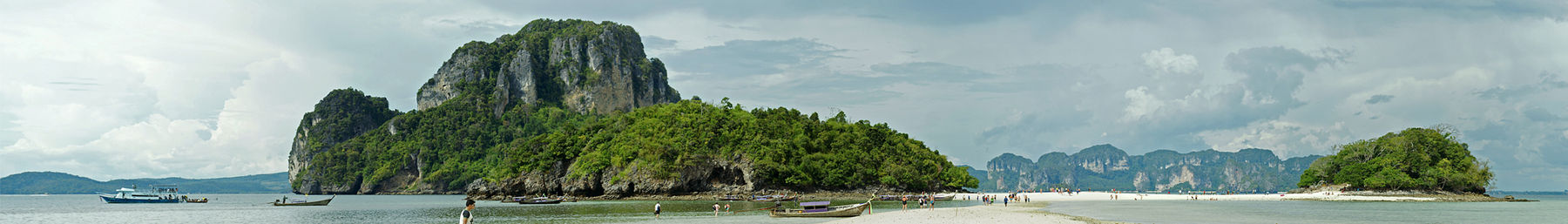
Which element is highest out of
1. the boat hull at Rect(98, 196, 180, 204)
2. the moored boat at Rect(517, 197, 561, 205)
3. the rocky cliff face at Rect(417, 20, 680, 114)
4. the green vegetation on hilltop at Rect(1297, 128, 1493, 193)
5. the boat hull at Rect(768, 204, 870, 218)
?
the rocky cliff face at Rect(417, 20, 680, 114)

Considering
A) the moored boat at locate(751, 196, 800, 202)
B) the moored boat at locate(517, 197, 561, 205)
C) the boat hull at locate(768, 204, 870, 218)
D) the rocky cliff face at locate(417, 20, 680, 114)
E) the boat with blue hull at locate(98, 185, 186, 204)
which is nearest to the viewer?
the boat hull at locate(768, 204, 870, 218)

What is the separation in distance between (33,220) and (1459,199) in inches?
4791

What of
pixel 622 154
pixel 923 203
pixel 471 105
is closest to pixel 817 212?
pixel 923 203

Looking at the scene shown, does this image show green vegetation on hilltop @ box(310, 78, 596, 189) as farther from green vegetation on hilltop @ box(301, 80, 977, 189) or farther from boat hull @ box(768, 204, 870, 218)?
boat hull @ box(768, 204, 870, 218)

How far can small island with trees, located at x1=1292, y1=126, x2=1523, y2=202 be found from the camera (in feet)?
289

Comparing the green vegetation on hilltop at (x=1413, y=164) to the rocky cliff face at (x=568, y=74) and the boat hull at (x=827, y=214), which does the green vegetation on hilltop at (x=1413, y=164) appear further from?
the rocky cliff face at (x=568, y=74)

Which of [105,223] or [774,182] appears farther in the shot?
[774,182]

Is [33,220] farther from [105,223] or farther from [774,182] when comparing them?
[774,182]

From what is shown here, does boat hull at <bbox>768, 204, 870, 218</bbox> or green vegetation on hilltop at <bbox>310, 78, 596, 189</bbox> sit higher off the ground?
green vegetation on hilltop at <bbox>310, 78, 596, 189</bbox>

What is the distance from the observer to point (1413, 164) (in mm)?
91062

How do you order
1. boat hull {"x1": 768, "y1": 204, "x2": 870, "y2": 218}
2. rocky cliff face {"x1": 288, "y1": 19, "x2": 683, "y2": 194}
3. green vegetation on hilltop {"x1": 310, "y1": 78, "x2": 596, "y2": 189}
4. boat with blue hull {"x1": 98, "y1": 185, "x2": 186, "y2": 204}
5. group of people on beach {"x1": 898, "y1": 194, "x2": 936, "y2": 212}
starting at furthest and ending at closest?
rocky cliff face {"x1": 288, "y1": 19, "x2": 683, "y2": 194}
green vegetation on hilltop {"x1": 310, "y1": 78, "x2": 596, "y2": 189}
boat with blue hull {"x1": 98, "y1": 185, "x2": 186, "y2": 204}
group of people on beach {"x1": 898, "y1": 194, "x2": 936, "y2": 212}
boat hull {"x1": 768, "y1": 204, "x2": 870, "y2": 218}

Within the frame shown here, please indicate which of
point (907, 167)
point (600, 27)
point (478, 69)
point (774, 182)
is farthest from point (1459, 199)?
point (478, 69)

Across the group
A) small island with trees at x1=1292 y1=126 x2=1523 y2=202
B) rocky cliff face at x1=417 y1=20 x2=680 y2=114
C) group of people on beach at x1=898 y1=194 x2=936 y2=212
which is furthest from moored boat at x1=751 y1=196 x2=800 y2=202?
rocky cliff face at x1=417 y1=20 x2=680 y2=114

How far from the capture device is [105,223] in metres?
56.1
